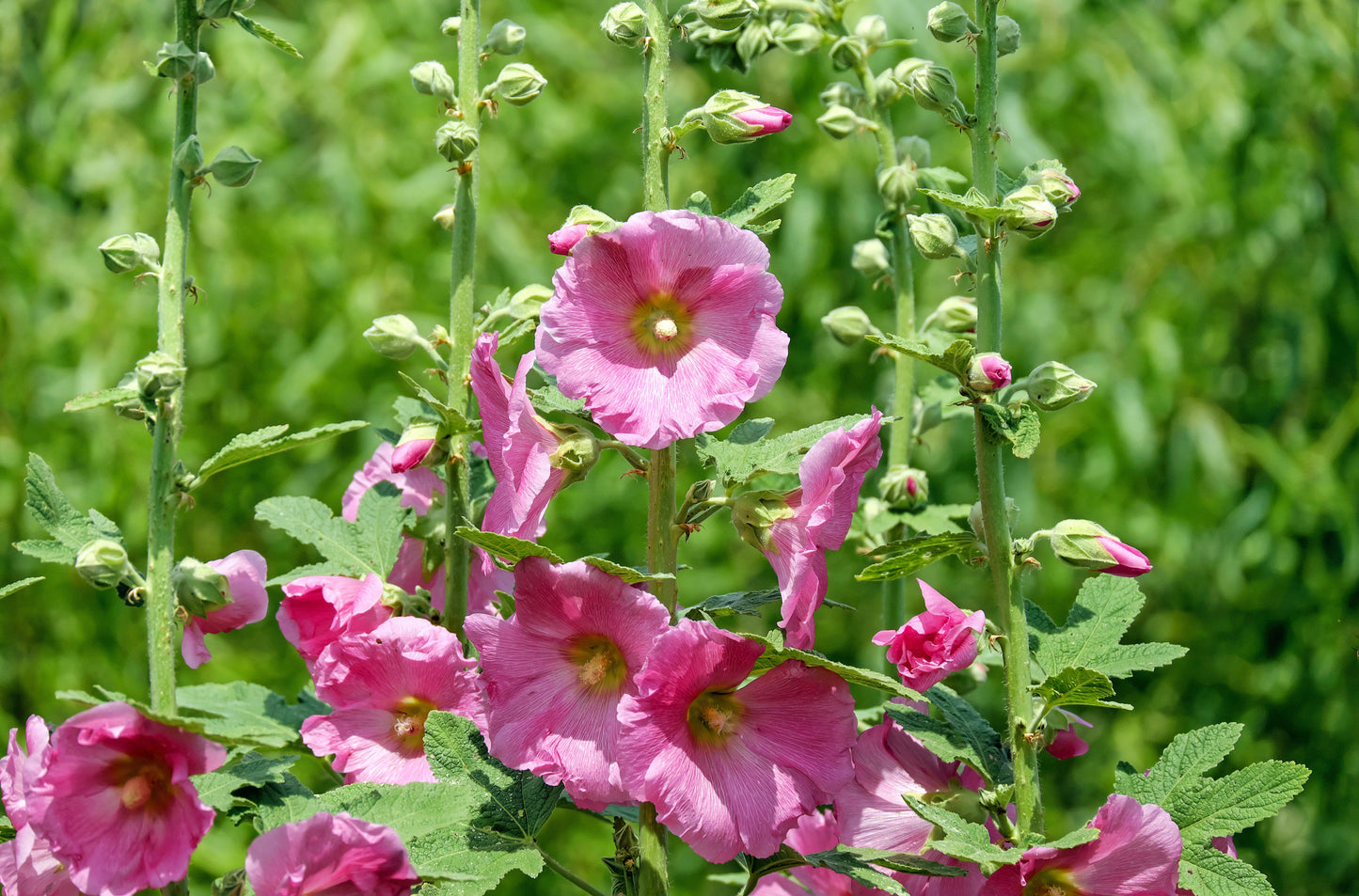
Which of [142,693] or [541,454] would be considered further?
[142,693]

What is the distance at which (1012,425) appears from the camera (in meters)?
0.76

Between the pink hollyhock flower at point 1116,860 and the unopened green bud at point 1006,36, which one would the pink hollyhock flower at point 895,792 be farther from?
the unopened green bud at point 1006,36

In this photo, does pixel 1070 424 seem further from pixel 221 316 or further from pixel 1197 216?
pixel 221 316

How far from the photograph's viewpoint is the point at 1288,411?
233 centimetres

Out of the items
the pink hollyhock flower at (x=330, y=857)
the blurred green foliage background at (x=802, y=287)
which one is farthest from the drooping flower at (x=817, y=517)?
the blurred green foliage background at (x=802, y=287)

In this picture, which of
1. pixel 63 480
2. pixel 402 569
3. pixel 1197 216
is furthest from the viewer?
pixel 1197 216

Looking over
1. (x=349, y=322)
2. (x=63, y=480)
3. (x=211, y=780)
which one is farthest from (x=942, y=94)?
(x=63, y=480)

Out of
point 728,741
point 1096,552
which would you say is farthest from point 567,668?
point 1096,552

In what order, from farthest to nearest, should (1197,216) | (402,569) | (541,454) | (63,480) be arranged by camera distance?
(1197,216) → (63,480) → (402,569) → (541,454)

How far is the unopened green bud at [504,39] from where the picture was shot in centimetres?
94

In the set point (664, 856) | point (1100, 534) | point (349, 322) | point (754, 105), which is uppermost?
point (754, 105)

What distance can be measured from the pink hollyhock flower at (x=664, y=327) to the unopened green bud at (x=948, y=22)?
18cm

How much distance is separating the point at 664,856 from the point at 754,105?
0.44 meters

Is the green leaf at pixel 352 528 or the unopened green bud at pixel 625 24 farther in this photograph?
the green leaf at pixel 352 528
